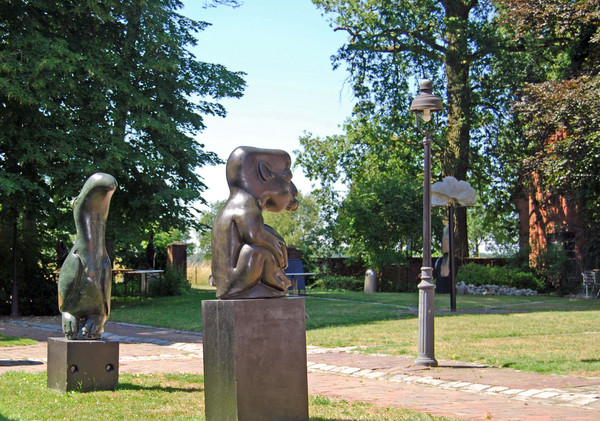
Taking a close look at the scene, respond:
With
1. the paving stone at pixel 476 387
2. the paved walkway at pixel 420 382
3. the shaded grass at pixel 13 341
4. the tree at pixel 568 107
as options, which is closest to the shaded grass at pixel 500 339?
the paved walkway at pixel 420 382

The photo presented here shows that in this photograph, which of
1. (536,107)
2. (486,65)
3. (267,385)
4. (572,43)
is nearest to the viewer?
(267,385)

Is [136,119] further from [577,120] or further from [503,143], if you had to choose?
[503,143]

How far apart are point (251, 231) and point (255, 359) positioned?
97 cm

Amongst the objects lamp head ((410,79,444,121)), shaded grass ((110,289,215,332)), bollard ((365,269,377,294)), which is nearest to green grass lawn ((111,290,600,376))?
shaded grass ((110,289,215,332))

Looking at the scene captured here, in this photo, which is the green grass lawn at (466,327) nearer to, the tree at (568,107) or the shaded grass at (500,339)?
the shaded grass at (500,339)

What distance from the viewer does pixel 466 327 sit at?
13633mm

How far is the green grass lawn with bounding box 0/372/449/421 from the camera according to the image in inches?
235

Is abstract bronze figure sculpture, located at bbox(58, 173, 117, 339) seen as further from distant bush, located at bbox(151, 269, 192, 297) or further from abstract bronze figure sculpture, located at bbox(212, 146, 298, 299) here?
distant bush, located at bbox(151, 269, 192, 297)

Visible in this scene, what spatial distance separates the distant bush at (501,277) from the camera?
2730cm

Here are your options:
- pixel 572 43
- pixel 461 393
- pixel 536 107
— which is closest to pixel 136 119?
pixel 536 107

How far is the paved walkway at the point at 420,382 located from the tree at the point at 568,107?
12.0 meters

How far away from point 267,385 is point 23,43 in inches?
587

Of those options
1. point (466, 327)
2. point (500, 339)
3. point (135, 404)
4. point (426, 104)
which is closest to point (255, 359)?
point (135, 404)

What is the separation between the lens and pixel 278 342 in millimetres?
5199
